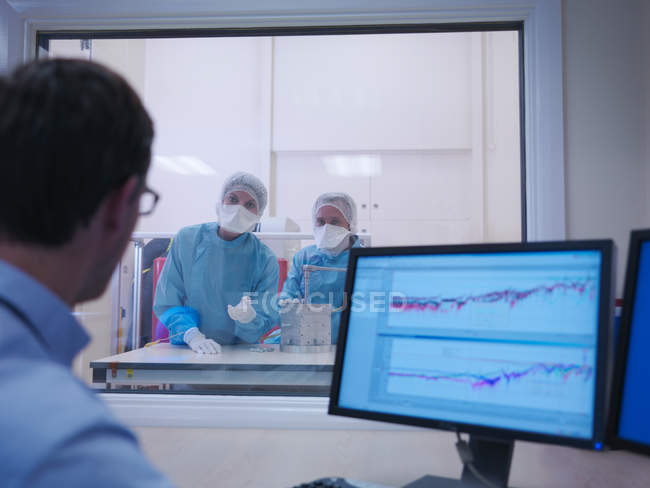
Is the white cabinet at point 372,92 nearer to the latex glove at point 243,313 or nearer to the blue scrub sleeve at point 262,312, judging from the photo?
the blue scrub sleeve at point 262,312

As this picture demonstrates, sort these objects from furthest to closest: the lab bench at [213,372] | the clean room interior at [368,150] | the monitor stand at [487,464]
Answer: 1. the lab bench at [213,372]
2. the clean room interior at [368,150]
3. the monitor stand at [487,464]

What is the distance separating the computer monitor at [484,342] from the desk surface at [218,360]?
79 centimetres

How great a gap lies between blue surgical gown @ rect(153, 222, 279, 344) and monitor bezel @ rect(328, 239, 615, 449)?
132cm

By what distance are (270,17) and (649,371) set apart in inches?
50.9

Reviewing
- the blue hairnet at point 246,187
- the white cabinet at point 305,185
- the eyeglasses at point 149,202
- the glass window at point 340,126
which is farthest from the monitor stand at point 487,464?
the white cabinet at point 305,185

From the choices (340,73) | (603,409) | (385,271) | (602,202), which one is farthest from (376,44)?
(603,409)

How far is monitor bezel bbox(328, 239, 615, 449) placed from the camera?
2.19ft

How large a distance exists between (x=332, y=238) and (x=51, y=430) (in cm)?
218

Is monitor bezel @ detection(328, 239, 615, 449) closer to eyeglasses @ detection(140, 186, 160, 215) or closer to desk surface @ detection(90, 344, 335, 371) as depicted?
eyeglasses @ detection(140, 186, 160, 215)

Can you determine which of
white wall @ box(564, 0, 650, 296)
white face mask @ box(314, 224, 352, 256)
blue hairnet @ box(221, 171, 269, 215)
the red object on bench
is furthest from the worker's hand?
white wall @ box(564, 0, 650, 296)

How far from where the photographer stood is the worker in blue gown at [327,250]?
2180mm

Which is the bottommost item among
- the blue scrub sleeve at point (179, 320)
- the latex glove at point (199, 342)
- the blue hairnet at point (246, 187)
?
the latex glove at point (199, 342)

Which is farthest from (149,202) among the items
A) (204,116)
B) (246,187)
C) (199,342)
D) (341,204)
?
(204,116)

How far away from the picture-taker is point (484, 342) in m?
Result: 0.77
